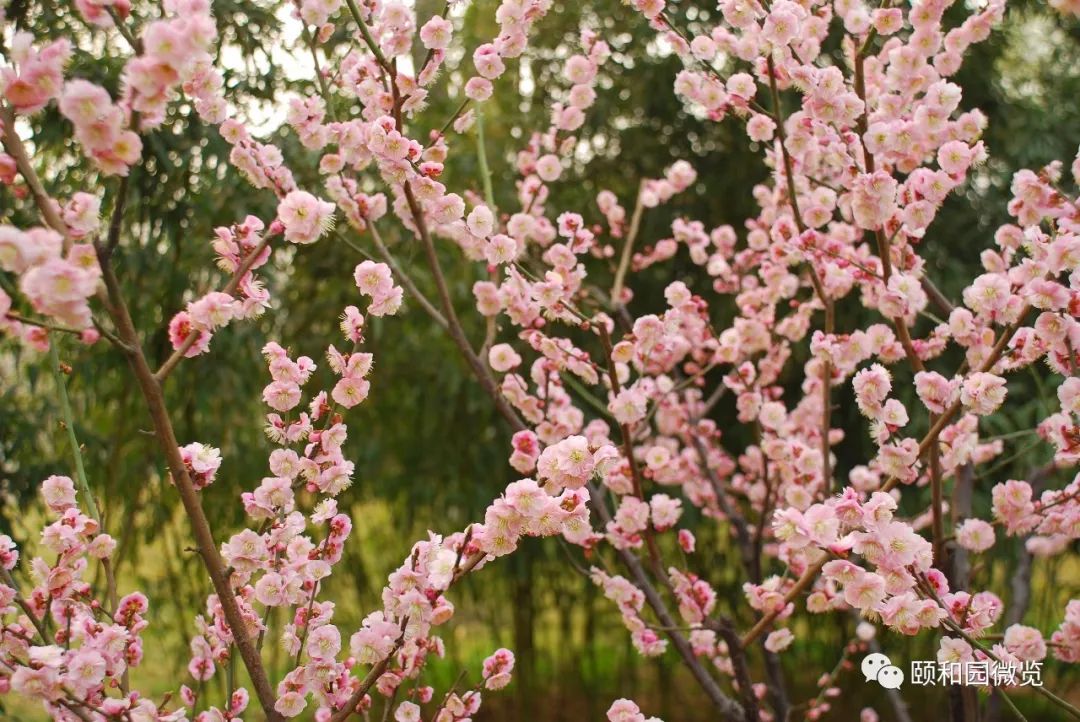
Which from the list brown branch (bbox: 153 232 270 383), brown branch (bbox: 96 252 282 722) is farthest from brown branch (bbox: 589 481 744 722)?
brown branch (bbox: 153 232 270 383)

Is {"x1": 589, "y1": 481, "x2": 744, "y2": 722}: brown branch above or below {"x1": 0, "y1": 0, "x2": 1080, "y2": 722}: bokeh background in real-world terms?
below

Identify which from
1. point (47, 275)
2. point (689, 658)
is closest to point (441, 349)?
point (689, 658)

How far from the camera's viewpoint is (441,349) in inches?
116

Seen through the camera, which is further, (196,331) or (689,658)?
(689,658)

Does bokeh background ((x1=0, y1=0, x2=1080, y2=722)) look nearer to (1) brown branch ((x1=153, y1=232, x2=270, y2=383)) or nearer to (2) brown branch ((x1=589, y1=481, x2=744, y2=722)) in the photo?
(2) brown branch ((x1=589, y1=481, x2=744, y2=722))

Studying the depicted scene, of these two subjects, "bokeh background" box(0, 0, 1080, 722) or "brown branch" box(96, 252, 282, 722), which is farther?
"bokeh background" box(0, 0, 1080, 722)

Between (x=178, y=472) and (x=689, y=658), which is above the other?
(x=178, y=472)

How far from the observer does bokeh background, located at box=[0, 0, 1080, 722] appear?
2.32m

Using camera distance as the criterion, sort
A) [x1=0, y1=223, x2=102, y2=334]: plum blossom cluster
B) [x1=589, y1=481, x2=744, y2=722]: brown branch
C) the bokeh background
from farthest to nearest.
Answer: the bokeh background < [x1=589, y1=481, x2=744, y2=722]: brown branch < [x1=0, y1=223, x2=102, y2=334]: plum blossom cluster

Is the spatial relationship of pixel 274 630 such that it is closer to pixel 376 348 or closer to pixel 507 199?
pixel 376 348

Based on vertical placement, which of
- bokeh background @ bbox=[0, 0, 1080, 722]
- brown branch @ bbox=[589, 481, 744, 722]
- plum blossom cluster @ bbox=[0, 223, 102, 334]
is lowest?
brown branch @ bbox=[589, 481, 744, 722]

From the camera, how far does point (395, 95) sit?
4.87 feet

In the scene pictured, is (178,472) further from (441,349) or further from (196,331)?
(441,349)

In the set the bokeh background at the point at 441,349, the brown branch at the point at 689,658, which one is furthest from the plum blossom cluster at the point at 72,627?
the bokeh background at the point at 441,349
